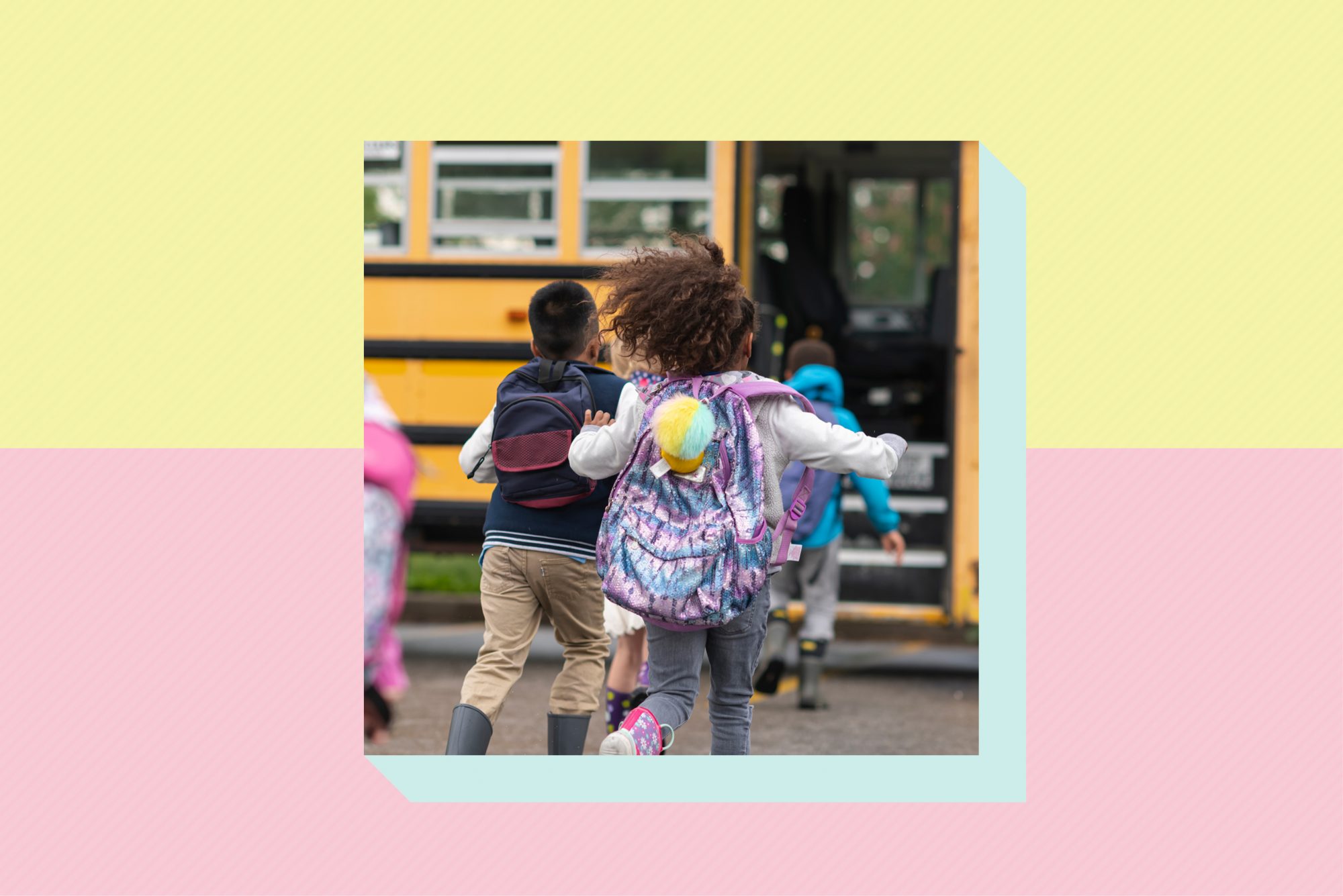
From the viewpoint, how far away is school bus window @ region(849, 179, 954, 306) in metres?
6.74

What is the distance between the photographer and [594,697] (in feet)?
9.69

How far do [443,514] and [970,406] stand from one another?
1.77 metres

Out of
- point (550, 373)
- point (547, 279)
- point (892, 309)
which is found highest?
point (892, 309)

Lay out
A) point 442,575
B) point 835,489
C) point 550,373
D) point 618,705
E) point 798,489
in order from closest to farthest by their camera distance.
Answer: point 798,489 → point 550,373 → point 618,705 → point 835,489 → point 442,575

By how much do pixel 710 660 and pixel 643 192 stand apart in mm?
2257

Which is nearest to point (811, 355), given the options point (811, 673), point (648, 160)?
point (648, 160)

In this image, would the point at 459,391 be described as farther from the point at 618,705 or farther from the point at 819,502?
the point at 618,705

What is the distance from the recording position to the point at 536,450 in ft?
9.13

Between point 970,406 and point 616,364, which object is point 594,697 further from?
point 970,406

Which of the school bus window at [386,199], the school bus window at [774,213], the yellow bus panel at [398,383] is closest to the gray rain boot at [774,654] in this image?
the yellow bus panel at [398,383]

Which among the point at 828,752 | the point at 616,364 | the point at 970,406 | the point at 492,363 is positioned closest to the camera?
the point at 616,364

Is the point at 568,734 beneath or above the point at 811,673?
above

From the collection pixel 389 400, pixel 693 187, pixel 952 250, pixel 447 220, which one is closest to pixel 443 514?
pixel 389 400
